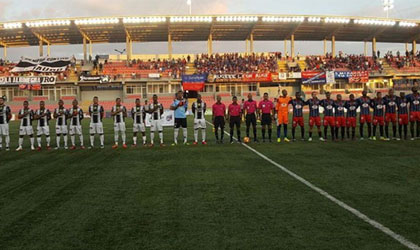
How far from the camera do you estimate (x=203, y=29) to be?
4844 centimetres

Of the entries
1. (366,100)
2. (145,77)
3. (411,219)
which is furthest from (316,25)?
(411,219)

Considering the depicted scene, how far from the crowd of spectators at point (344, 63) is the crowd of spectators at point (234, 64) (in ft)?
17.6

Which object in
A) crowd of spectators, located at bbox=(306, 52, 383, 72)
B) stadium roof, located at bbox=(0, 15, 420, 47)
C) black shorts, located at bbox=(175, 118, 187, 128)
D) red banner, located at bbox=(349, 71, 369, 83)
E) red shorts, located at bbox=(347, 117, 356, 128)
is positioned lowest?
red shorts, located at bbox=(347, 117, 356, 128)

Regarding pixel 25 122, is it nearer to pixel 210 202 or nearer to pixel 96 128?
pixel 96 128

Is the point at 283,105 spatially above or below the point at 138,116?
above

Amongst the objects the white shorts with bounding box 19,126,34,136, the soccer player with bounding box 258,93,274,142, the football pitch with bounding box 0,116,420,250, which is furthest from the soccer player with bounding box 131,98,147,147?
the soccer player with bounding box 258,93,274,142

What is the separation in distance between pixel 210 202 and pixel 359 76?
153 feet

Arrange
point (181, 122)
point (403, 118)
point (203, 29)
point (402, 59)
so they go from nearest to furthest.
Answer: point (403, 118) → point (181, 122) → point (203, 29) → point (402, 59)

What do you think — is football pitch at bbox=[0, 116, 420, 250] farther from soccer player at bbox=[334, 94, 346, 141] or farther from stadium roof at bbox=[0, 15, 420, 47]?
stadium roof at bbox=[0, 15, 420, 47]

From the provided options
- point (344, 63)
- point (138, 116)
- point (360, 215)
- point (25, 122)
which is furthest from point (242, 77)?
point (360, 215)

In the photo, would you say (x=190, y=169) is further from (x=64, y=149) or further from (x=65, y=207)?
(x=64, y=149)

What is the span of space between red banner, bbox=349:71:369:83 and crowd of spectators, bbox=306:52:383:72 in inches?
95.1

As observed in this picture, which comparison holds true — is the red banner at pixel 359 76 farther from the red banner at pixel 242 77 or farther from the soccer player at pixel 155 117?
the soccer player at pixel 155 117

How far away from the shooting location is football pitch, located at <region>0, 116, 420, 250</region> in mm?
4398
